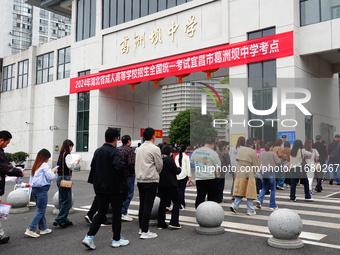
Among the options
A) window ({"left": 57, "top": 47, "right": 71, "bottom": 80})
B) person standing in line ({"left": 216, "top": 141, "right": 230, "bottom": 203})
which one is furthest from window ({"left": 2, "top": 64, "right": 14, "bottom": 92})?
person standing in line ({"left": 216, "top": 141, "right": 230, "bottom": 203})

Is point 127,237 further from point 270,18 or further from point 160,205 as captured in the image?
point 270,18

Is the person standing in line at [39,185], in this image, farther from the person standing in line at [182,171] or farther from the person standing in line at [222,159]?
the person standing in line at [222,159]

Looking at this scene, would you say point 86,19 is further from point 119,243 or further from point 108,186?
point 119,243

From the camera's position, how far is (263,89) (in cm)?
1681

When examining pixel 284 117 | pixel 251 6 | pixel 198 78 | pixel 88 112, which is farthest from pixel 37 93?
pixel 284 117

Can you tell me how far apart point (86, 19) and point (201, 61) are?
1285 cm

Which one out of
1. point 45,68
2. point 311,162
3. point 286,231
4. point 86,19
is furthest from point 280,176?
point 45,68

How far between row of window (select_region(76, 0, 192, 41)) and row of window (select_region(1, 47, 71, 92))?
2.90m

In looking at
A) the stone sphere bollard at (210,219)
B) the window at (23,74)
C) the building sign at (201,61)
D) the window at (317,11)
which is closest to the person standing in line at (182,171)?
the stone sphere bollard at (210,219)

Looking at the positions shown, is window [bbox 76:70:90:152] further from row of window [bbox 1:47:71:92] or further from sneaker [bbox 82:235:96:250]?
sneaker [bbox 82:235:96:250]

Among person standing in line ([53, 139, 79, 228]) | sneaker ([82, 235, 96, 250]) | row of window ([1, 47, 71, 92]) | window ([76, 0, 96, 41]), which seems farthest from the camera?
row of window ([1, 47, 71, 92])

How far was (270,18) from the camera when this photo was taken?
16797 millimetres

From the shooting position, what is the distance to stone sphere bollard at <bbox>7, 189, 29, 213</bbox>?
885cm

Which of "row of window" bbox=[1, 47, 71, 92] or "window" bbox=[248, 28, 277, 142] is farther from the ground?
"row of window" bbox=[1, 47, 71, 92]
